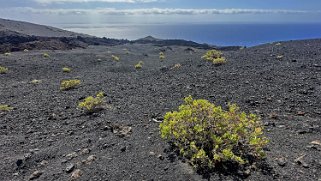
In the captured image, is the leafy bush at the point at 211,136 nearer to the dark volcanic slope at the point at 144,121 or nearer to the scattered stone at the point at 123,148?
the dark volcanic slope at the point at 144,121

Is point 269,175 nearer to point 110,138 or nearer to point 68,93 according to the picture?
point 110,138

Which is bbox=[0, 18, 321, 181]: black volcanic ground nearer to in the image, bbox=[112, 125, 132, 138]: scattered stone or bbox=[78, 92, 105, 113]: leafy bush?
bbox=[112, 125, 132, 138]: scattered stone

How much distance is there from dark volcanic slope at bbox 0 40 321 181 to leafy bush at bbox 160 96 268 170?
0.85 ft

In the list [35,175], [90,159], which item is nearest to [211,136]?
[90,159]

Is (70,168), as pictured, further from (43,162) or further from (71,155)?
(43,162)

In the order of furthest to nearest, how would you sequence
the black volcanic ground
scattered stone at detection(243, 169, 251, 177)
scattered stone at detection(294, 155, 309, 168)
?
the black volcanic ground → scattered stone at detection(294, 155, 309, 168) → scattered stone at detection(243, 169, 251, 177)

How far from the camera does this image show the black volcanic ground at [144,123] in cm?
513

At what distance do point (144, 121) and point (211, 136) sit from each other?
277cm

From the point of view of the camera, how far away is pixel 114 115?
8211 mm

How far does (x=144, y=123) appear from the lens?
292 inches

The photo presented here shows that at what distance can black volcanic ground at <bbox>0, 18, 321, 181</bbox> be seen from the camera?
5.13 meters

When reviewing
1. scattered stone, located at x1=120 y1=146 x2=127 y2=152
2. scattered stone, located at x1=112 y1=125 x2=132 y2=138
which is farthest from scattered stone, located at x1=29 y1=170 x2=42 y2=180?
scattered stone, located at x1=112 y1=125 x2=132 y2=138

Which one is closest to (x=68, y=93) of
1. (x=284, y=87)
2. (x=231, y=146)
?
(x=284, y=87)

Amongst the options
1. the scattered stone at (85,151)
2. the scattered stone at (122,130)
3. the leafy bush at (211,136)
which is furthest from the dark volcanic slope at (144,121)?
the leafy bush at (211,136)
